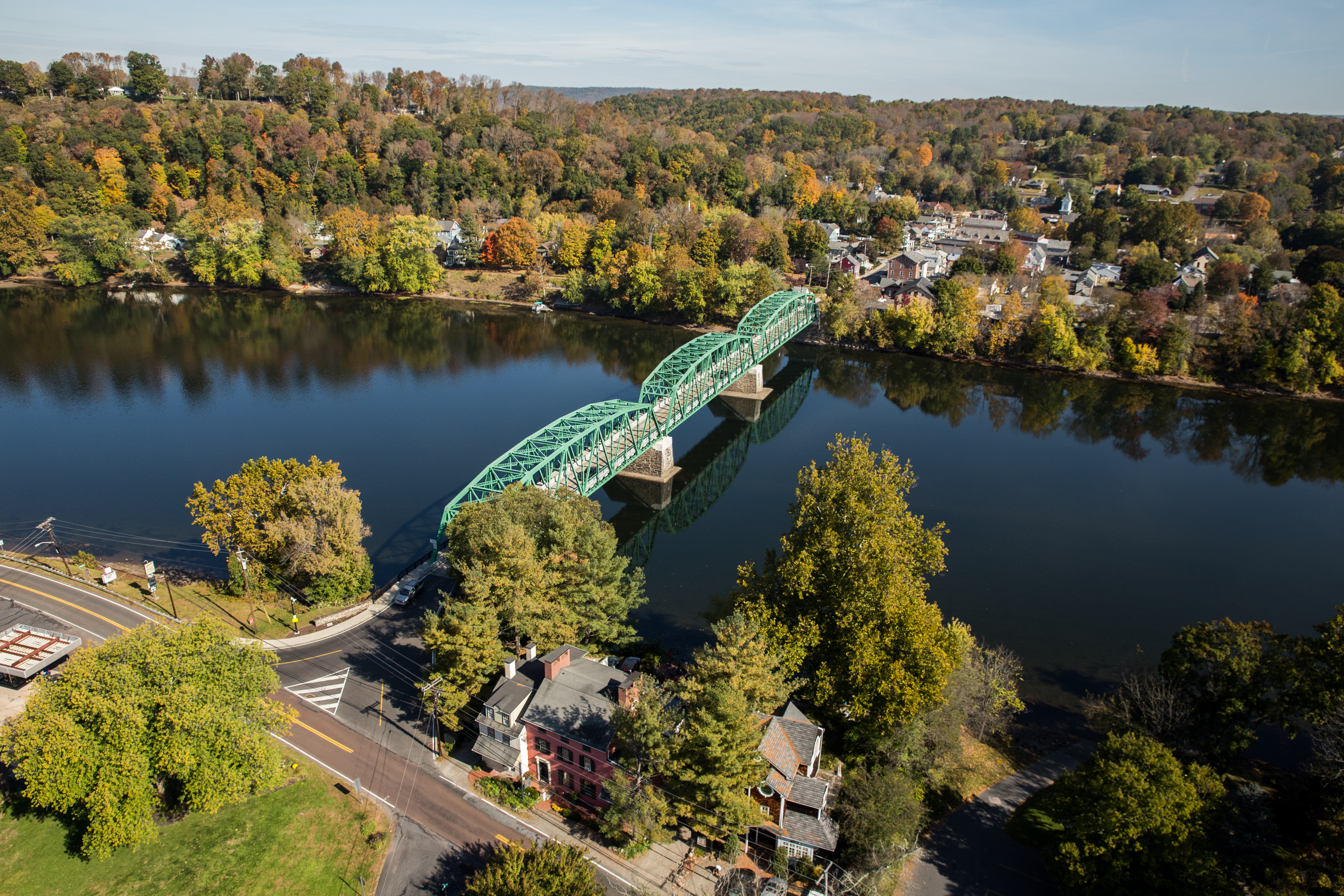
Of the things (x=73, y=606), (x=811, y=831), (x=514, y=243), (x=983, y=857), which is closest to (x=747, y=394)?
(x=983, y=857)

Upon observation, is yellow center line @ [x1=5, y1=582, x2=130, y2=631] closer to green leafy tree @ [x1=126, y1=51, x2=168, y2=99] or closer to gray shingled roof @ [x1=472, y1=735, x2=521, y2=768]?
gray shingled roof @ [x1=472, y1=735, x2=521, y2=768]

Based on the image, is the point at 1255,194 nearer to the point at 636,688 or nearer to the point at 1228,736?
the point at 1228,736

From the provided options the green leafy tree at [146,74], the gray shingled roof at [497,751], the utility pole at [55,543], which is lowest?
the utility pole at [55,543]

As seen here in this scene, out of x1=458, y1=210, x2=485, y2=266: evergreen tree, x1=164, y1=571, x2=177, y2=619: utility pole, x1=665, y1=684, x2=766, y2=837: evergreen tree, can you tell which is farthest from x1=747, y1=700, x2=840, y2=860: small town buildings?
x1=458, y1=210, x2=485, y2=266: evergreen tree

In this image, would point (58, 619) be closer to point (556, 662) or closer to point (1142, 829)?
point (556, 662)

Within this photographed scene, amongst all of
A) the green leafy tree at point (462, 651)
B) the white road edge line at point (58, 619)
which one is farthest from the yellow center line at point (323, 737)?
the white road edge line at point (58, 619)

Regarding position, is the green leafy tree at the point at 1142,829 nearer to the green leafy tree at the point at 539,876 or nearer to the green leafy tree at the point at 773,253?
the green leafy tree at the point at 539,876
